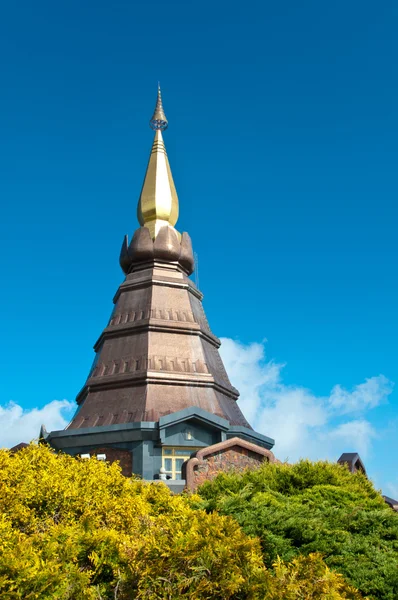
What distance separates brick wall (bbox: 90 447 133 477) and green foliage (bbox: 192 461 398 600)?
25.4ft

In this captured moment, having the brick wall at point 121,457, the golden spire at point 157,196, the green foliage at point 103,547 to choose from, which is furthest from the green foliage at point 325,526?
the golden spire at point 157,196

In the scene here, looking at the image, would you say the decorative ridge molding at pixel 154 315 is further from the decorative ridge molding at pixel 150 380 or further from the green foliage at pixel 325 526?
the green foliage at pixel 325 526

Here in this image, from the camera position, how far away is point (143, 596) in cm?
636

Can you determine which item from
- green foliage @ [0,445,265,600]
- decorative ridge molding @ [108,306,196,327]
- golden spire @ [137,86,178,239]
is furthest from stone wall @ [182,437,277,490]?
golden spire @ [137,86,178,239]

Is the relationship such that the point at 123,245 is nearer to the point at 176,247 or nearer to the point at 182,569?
the point at 176,247

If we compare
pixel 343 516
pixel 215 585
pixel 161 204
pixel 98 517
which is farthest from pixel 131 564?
pixel 161 204

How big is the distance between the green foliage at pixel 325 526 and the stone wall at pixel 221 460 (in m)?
3.07

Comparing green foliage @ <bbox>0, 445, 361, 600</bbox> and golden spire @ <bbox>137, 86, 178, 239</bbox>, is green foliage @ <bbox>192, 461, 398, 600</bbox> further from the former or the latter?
golden spire @ <bbox>137, 86, 178, 239</bbox>

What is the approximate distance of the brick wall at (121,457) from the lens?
2144cm

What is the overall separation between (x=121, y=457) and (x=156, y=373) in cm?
358

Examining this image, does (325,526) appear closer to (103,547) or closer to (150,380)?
(103,547)

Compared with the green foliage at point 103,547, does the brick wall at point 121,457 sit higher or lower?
higher

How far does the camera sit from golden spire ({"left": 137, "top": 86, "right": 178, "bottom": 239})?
30.5m

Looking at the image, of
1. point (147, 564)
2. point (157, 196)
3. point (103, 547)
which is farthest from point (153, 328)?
point (147, 564)
